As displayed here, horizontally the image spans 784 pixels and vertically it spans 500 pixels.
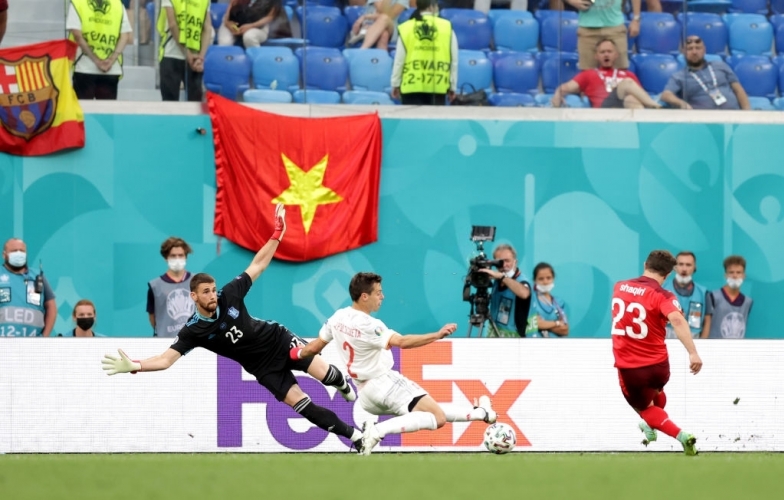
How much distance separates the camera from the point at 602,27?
Answer: 15578 millimetres

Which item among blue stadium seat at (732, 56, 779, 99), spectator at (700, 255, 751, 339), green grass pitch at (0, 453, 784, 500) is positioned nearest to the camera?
green grass pitch at (0, 453, 784, 500)

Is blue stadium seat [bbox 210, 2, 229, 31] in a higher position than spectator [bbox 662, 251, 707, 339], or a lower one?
higher

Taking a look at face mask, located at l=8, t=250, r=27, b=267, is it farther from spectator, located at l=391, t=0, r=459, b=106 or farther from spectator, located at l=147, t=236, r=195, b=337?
spectator, located at l=391, t=0, r=459, b=106

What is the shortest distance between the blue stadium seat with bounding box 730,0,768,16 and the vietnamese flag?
4633 mm

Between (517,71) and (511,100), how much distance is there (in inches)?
14.2

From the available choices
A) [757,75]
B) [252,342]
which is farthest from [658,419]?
[757,75]

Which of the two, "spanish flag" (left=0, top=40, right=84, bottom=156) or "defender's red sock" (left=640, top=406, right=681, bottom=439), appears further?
"spanish flag" (left=0, top=40, right=84, bottom=156)

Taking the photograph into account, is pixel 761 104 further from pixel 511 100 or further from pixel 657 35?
pixel 511 100

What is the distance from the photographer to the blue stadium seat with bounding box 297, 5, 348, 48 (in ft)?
50.0

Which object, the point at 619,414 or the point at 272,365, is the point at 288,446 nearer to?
the point at 272,365

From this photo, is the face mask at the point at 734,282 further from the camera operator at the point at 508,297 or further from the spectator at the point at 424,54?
the spectator at the point at 424,54

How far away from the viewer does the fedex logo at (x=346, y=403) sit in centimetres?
1201

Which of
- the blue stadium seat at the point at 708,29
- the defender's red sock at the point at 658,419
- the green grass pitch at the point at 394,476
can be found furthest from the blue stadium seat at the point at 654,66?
the defender's red sock at the point at 658,419

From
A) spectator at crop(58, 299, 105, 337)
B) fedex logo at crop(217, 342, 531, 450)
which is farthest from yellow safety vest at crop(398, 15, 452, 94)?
spectator at crop(58, 299, 105, 337)
